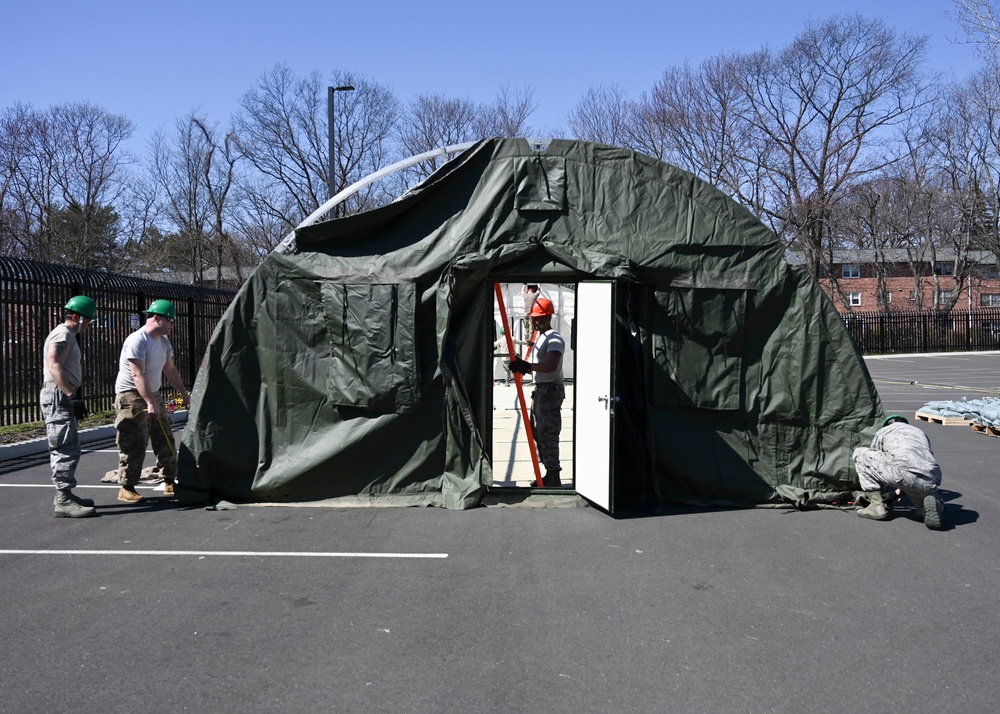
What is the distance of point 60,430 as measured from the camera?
711cm

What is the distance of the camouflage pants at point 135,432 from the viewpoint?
7902mm

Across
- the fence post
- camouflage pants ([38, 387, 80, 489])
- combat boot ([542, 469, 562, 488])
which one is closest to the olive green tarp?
combat boot ([542, 469, 562, 488])

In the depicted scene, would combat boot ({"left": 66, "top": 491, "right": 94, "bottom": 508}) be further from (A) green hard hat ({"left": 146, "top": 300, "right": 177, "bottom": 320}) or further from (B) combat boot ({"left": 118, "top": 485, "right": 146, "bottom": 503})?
(A) green hard hat ({"left": 146, "top": 300, "right": 177, "bottom": 320})

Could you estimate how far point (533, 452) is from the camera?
8.73m

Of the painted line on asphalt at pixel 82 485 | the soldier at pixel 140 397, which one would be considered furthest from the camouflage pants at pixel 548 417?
the painted line on asphalt at pixel 82 485

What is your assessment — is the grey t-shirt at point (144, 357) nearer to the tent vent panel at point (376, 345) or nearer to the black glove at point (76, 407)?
the black glove at point (76, 407)

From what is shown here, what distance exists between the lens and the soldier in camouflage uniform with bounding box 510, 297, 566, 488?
809 cm

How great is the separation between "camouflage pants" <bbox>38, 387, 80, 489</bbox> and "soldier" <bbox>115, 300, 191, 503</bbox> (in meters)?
0.69

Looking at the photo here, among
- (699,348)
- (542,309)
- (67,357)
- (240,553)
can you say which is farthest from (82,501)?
(699,348)

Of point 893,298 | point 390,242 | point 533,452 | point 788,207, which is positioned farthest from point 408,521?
point 893,298

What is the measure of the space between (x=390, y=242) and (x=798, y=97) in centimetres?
3929

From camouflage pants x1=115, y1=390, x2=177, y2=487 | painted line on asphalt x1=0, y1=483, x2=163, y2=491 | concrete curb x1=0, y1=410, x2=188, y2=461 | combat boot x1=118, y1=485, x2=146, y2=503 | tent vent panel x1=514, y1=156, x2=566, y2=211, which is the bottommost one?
painted line on asphalt x1=0, y1=483, x2=163, y2=491

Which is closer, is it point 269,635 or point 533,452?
point 269,635

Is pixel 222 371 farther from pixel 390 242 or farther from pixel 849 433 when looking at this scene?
pixel 849 433
